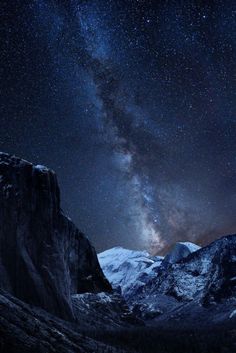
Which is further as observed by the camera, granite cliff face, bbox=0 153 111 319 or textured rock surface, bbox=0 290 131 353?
granite cliff face, bbox=0 153 111 319

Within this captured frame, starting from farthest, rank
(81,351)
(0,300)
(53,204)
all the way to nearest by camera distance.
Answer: (53,204) < (0,300) < (81,351)

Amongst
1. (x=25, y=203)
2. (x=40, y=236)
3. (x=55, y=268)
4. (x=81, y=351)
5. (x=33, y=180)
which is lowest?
(x=81, y=351)

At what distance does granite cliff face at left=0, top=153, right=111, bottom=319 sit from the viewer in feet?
228

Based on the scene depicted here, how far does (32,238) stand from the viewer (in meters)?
79.8

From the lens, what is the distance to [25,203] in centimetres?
7950

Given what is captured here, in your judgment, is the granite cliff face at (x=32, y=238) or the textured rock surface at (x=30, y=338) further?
the granite cliff face at (x=32, y=238)

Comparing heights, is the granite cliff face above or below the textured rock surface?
above

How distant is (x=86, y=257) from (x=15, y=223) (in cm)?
6309

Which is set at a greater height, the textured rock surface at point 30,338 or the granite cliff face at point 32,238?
the granite cliff face at point 32,238

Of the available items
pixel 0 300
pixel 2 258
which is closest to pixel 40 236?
pixel 2 258

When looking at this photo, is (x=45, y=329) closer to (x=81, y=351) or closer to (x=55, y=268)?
(x=81, y=351)

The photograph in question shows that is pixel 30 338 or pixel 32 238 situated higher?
pixel 32 238

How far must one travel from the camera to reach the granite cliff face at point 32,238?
A: 228ft

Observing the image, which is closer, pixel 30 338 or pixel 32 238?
pixel 30 338
